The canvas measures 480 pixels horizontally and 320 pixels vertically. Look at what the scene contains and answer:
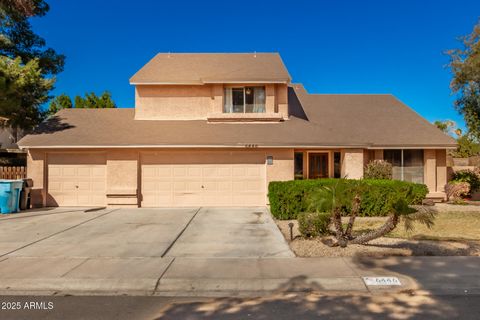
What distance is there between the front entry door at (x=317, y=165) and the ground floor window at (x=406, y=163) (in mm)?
2910

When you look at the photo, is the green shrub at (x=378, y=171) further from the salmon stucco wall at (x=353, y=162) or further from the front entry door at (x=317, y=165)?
the front entry door at (x=317, y=165)

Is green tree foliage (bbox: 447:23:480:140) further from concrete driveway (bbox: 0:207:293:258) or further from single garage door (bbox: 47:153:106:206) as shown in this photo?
single garage door (bbox: 47:153:106:206)

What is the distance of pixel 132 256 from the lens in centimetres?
704

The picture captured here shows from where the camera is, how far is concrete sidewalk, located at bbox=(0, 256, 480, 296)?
5.36 metres

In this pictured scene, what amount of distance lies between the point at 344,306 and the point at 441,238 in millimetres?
Result: 5396

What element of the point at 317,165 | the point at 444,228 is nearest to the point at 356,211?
the point at 444,228

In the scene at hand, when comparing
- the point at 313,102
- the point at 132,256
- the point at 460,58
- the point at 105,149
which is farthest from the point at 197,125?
the point at 460,58

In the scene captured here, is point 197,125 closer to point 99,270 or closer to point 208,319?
point 99,270

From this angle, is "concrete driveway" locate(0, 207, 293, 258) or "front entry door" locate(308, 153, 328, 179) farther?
"front entry door" locate(308, 153, 328, 179)

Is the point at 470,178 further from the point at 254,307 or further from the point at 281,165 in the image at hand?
the point at 254,307

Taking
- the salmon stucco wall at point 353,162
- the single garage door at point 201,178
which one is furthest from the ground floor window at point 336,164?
the single garage door at point 201,178

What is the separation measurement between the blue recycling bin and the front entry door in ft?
42.0

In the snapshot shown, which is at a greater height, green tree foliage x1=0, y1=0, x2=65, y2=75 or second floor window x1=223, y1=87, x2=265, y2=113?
green tree foliage x1=0, y1=0, x2=65, y2=75

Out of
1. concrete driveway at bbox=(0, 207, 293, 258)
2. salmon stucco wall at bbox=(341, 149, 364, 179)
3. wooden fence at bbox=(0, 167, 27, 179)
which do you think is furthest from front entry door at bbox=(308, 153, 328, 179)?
wooden fence at bbox=(0, 167, 27, 179)
